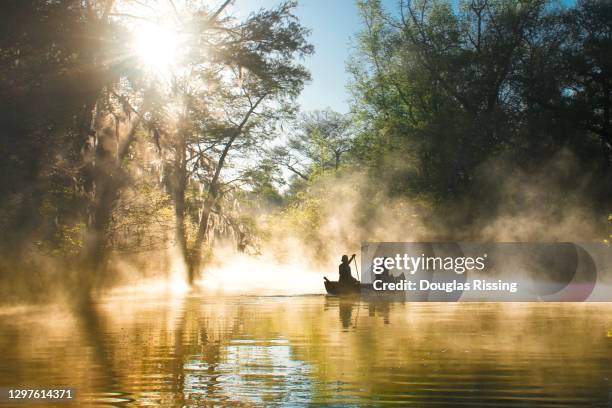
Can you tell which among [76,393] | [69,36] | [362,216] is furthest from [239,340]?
[362,216]

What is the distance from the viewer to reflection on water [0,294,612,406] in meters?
7.74

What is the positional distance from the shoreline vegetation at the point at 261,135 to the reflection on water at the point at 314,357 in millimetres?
4864

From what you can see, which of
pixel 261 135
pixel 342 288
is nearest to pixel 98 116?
pixel 342 288

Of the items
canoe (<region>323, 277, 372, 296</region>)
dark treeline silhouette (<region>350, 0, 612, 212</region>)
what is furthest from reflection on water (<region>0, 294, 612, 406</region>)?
dark treeline silhouette (<region>350, 0, 612, 212</region>)

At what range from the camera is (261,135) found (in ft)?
131

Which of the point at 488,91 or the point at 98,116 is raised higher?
the point at 488,91

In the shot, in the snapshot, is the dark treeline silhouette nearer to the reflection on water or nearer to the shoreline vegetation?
the shoreline vegetation

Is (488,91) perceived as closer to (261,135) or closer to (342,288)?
(261,135)

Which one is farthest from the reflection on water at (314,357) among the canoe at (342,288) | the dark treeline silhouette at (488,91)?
the dark treeline silhouette at (488,91)

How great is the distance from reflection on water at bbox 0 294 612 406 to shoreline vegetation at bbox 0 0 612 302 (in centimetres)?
486

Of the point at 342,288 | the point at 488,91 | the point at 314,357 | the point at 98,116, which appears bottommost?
the point at 314,357

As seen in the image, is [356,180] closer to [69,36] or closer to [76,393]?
[69,36]

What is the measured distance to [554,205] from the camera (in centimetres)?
3466

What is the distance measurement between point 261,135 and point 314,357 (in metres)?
30.1
